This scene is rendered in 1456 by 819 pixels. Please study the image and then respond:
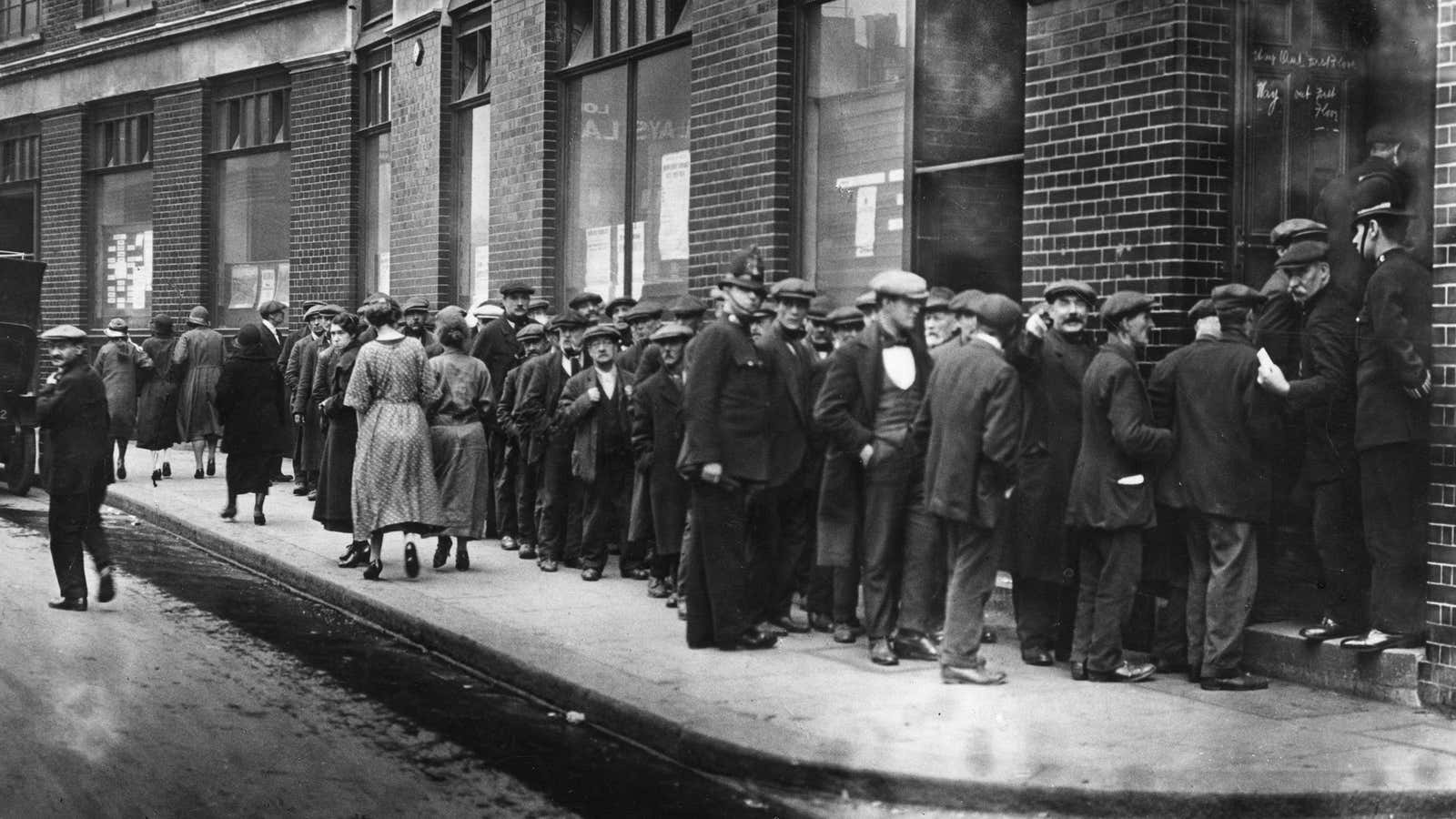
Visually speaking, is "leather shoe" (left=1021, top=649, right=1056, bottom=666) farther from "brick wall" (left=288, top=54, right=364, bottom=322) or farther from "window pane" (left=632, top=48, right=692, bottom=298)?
"brick wall" (left=288, top=54, right=364, bottom=322)

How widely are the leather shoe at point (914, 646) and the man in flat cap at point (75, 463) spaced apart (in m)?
5.17

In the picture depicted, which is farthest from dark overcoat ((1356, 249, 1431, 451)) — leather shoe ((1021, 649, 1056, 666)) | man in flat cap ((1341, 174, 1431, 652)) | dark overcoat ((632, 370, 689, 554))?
dark overcoat ((632, 370, 689, 554))

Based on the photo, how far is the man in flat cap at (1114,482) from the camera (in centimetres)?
832

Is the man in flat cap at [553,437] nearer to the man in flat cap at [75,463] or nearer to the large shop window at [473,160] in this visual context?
the man in flat cap at [75,463]

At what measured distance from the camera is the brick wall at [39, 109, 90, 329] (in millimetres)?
26125

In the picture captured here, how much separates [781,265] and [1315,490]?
528 cm

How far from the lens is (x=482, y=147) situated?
18250mm

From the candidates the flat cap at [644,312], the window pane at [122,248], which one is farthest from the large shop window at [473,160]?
the window pane at [122,248]

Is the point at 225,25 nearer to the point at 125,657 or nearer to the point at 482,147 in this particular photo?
the point at 482,147

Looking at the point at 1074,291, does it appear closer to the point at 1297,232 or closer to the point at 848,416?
the point at 1297,232

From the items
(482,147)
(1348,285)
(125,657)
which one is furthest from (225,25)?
(1348,285)

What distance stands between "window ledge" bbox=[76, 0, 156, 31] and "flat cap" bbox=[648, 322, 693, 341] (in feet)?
54.0

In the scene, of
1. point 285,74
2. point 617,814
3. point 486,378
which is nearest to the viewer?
point 617,814

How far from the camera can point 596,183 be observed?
16125 millimetres
